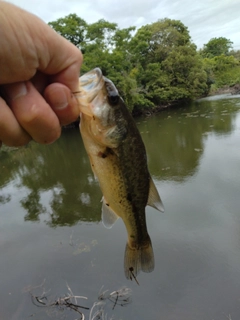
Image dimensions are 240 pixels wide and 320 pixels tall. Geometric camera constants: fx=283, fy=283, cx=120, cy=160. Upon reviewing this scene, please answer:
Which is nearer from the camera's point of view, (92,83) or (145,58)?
(92,83)

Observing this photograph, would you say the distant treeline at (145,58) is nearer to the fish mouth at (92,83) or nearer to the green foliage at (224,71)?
the green foliage at (224,71)

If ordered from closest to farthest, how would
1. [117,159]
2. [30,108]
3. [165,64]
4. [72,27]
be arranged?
[30,108] < [117,159] < [72,27] < [165,64]

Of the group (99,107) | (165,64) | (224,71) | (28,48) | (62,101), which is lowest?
(224,71)

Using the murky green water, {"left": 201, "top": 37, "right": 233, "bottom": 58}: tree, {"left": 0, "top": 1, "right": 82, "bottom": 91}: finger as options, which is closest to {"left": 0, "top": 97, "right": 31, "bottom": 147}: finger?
{"left": 0, "top": 1, "right": 82, "bottom": 91}: finger

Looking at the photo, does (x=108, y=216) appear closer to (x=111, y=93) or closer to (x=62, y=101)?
(x=111, y=93)

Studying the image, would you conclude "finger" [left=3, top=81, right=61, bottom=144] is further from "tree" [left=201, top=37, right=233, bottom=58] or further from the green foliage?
"tree" [left=201, top=37, right=233, bottom=58]

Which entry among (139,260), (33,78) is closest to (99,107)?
(33,78)
